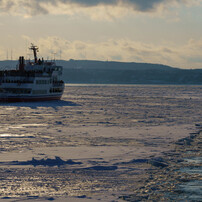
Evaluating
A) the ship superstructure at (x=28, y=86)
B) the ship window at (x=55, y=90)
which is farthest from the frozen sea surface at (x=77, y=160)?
the ship window at (x=55, y=90)

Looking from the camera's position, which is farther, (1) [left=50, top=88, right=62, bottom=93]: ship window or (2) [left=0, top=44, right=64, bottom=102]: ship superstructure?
(1) [left=50, top=88, right=62, bottom=93]: ship window

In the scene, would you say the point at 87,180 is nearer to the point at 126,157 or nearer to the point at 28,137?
the point at 126,157

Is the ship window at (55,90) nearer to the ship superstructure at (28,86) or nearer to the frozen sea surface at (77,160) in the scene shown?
the ship superstructure at (28,86)

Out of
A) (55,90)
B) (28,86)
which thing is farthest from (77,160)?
(55,90)

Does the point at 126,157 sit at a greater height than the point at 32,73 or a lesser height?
lesser

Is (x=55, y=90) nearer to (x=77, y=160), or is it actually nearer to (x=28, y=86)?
(x=28, y=86)

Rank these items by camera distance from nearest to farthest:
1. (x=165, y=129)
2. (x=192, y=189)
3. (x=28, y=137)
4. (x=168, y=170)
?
(x=192, y=189) < (x=168, y=170) < (x=28, y=137) < (x=165, y=129)

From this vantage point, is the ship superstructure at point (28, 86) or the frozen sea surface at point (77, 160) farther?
Answer: the ship superstructure at point (28, 86)

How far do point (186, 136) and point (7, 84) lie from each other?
60.9 meters

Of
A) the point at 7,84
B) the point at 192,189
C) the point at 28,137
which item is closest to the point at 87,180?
the point at 192,189

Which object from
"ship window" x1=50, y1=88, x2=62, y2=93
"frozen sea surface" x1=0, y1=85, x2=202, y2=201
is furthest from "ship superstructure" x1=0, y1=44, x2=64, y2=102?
"frozen sea surface" x1=0, y1=85, x2=202, y2=201

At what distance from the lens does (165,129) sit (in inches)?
1308

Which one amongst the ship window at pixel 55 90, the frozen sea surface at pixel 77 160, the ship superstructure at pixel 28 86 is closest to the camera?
the frozen sea surface at pixel 77 160

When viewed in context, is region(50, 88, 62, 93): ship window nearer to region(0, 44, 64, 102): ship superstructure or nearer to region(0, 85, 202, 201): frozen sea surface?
region(0, 44, 64, 102): ship superstructure
